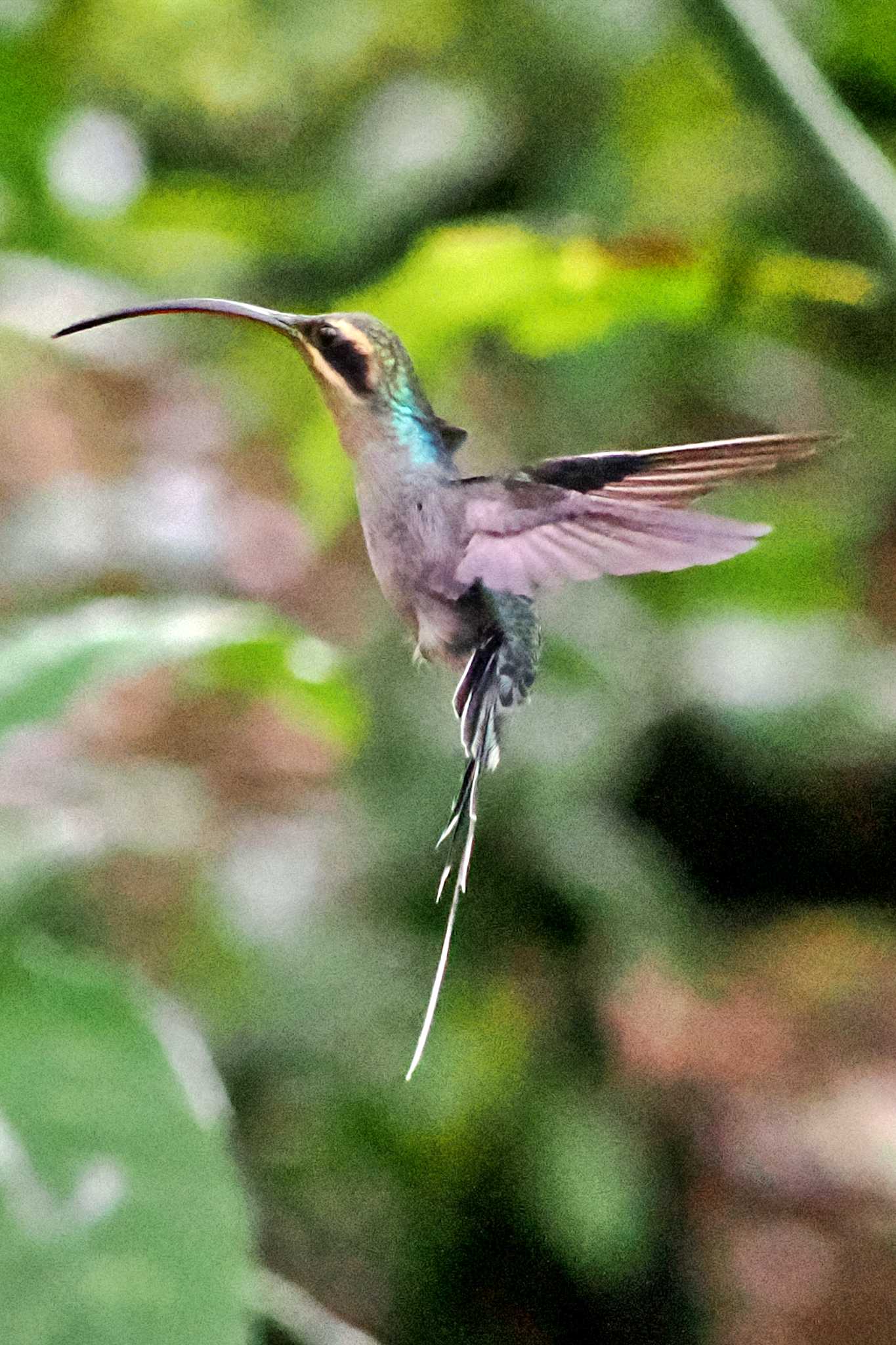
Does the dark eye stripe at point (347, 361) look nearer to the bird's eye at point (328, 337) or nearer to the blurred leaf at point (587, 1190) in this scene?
the bird's eye at point (328, 337)

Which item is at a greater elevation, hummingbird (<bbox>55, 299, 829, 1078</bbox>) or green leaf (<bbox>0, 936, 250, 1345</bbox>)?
hummingbird (<bbox>55, 299, 829, 1078</bbox>)

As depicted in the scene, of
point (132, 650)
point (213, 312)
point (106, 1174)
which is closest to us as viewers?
point (213, 312)

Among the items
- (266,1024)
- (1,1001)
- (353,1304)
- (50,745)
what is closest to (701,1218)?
(353,1304)

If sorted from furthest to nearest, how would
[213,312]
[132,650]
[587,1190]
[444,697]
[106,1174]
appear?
[444,697] < [587,1190] < [132,650] < [106,1174] < [213,312]

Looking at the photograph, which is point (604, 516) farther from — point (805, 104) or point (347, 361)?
point (805, 104)

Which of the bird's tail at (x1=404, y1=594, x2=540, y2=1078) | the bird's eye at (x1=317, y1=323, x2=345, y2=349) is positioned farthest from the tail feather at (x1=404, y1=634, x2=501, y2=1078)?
the bird's eye at (x1=317, y1=323, x2=345, y2=349)

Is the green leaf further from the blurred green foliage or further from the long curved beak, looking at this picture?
the long curved beak

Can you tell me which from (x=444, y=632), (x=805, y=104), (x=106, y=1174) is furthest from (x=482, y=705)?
(x=106, y=1174)

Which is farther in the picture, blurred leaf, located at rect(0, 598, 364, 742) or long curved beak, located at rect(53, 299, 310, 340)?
blurred leaf, located at rect(0, 598, 364, 742)
